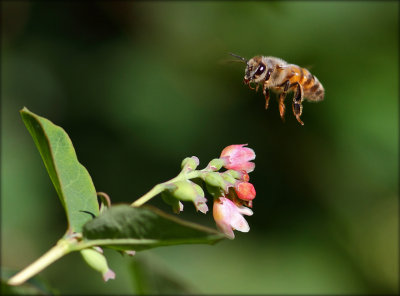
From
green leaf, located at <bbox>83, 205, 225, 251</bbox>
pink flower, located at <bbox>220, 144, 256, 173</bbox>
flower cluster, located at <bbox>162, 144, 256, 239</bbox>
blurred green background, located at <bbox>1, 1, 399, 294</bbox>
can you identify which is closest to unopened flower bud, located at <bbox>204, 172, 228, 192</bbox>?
flower cluster, located at <bbox>162, 144, 256, 239</bbox>

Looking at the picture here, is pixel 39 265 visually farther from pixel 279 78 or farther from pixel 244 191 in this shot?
pixel 279 78

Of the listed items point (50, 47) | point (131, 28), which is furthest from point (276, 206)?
point (50, 47)

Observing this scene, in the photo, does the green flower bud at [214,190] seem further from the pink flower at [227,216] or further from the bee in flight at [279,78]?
the bee in flight at [279,78]

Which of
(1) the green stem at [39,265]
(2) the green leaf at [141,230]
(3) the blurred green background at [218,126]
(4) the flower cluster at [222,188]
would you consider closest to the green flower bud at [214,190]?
(4) the flower cluster at [222,188]

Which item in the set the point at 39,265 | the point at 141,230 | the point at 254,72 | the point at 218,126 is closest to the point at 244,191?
the point at 141,230

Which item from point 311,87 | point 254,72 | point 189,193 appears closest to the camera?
point 189,193

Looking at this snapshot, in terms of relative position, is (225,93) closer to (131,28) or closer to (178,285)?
(131,28)
